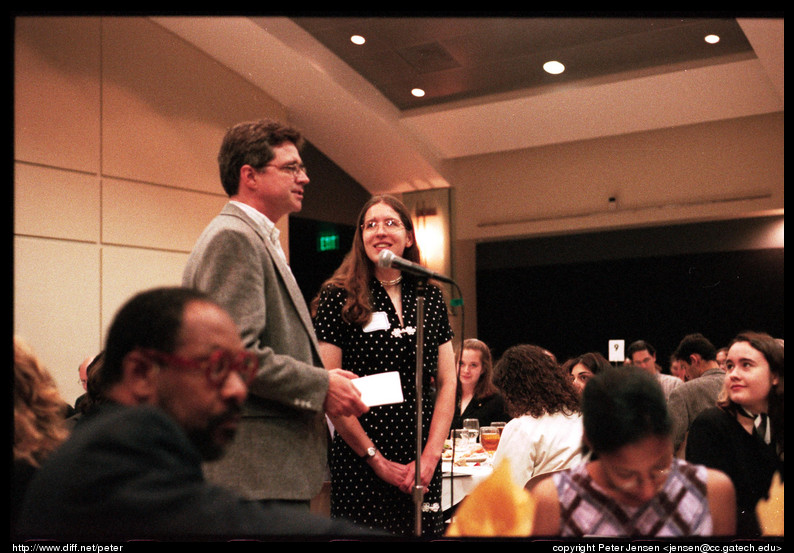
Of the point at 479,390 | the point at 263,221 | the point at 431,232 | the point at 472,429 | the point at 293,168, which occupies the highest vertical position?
the point at 431,232

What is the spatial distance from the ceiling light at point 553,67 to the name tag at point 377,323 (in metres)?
4.60

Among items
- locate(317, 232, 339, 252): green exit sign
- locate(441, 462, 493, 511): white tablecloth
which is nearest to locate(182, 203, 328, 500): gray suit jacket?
locate(441, 462, 493, 511): white tablecloth

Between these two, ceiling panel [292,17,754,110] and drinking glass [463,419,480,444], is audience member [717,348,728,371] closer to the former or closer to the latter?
drinking glass [463,419,480,444]

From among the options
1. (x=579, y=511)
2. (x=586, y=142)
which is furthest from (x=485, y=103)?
(x=579, y=511)

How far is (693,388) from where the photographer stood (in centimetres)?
243

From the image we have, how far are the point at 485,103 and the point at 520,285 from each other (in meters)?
2.37

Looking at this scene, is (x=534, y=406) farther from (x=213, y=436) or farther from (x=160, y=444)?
(x=160, y=444)

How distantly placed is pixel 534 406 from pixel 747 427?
35.5 inches

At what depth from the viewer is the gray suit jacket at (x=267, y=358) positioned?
64.7 inches

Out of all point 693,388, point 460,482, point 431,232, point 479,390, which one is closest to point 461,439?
point 460,482

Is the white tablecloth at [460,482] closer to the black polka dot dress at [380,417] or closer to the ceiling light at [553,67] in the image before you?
the black polka dot dress at [380,417]

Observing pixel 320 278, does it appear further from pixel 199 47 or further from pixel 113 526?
pixel 113 526

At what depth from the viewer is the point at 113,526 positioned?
1001 millimetres

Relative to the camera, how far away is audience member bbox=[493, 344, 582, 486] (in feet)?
7.72
